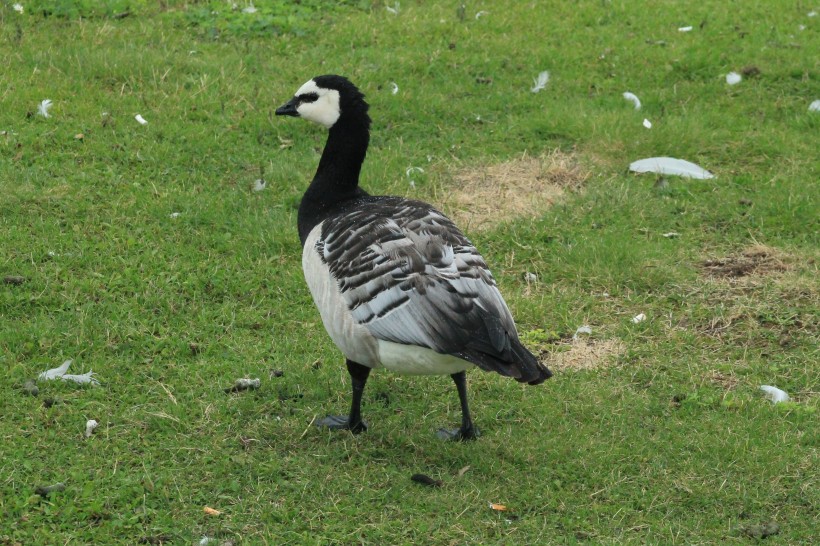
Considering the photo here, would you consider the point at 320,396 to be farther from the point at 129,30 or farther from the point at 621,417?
the point at 129,30

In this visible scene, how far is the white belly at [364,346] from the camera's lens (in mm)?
4988

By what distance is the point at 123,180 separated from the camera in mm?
7855

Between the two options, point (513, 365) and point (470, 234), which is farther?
point (470, 234)

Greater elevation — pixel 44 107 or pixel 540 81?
pixel 44 107

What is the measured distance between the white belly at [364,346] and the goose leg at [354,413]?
4.7 inches

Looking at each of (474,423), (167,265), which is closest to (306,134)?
(167,265)

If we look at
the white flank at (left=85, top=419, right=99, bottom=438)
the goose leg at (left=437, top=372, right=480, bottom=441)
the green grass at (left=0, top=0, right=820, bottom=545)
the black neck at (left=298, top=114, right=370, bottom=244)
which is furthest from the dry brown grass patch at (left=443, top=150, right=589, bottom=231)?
the white flank at (left=85, top=419, right=99, bottom=438)

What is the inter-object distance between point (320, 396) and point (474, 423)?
0.89 meters

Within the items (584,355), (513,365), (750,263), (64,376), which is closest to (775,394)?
(584,355)

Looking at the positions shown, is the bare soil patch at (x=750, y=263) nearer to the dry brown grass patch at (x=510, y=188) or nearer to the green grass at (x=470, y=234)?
the green grass at (x=470, y=234)

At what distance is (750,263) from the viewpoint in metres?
7.29

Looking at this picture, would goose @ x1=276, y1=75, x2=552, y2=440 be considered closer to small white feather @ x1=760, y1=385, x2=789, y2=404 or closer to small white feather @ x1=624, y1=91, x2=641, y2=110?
small white feather @ x1=760, y1=385, x2=789, y2=404

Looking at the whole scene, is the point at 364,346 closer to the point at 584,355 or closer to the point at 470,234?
the point at 584,355

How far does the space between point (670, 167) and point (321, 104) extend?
3.51 m
